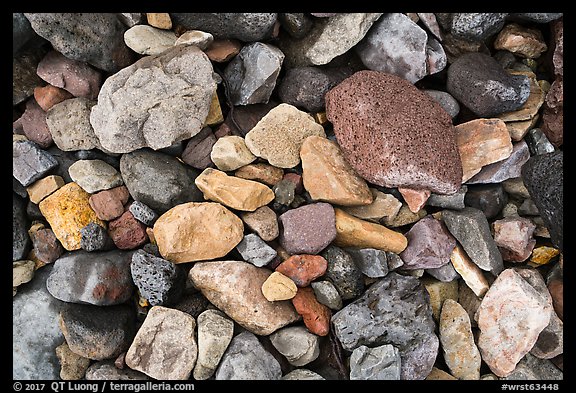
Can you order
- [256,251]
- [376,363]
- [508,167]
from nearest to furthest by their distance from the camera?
[376,363], [256,251], [508,167]

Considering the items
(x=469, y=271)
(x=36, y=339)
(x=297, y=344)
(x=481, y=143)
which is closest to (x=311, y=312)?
(x=297, y=344)

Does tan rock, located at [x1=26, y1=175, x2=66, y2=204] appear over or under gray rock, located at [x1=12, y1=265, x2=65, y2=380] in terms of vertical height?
over

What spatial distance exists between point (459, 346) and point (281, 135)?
946mm

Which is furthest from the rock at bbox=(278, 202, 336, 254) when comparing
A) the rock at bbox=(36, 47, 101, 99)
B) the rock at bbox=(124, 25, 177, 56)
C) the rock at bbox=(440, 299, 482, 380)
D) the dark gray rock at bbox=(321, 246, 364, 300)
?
the rock at bbox=(36, 47, 101, 99)

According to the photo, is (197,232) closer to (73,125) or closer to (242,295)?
(242,295)

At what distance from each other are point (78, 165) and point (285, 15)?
2.94 feet

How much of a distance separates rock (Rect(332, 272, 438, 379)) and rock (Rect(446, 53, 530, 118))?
73 cm

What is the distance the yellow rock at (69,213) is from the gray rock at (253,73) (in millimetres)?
636

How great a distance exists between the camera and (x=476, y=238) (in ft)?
6.58

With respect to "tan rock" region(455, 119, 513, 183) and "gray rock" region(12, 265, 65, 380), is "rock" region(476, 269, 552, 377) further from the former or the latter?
"gray rock" region(12, 265, 65, 380)

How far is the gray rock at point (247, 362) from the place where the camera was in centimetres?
187

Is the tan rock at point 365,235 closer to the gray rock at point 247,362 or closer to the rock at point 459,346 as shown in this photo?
the rock at point 459,346

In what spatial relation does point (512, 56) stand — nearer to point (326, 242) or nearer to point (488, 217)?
point (488, 217)

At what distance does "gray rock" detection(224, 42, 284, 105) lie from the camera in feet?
6.64
